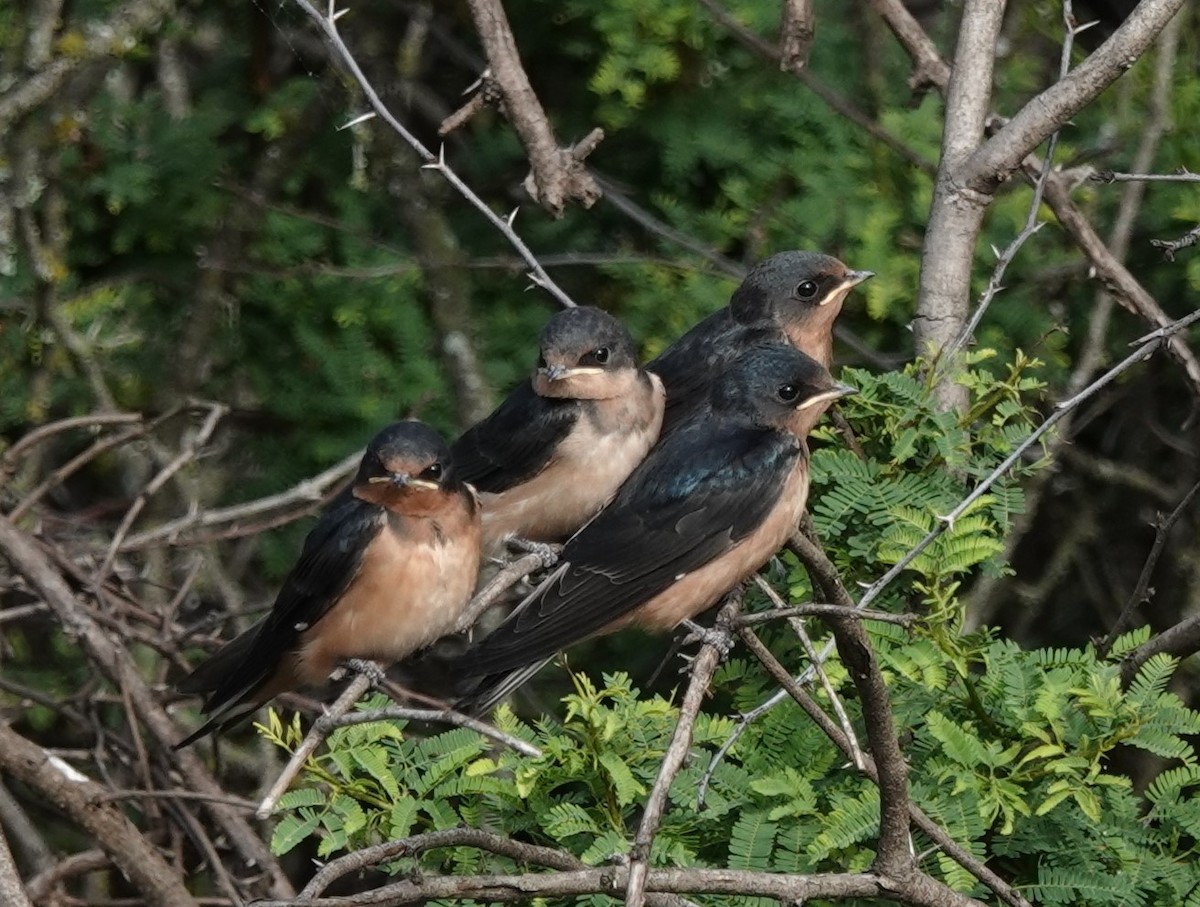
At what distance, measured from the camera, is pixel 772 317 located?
18.9 ft

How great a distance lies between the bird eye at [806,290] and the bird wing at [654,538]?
0.80 meters

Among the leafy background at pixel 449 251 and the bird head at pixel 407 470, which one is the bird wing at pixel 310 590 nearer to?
the bird head at pixel 407 470

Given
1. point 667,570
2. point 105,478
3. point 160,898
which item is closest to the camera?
point 667,570

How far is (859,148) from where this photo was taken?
23.5ft

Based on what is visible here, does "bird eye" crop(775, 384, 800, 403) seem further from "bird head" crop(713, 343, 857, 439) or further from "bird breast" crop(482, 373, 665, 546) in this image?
"bird breast" crop(482, 373, 665, 546)

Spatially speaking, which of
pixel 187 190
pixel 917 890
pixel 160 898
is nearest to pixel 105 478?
pixel 187 190

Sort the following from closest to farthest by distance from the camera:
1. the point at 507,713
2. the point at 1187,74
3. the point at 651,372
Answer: the point at 507,713 < the point at 651,372 < the point at 1187,74

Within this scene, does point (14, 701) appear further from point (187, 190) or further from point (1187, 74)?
point (1187, 74)

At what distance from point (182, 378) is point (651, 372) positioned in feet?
7.65

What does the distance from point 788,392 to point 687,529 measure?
1.50 ft

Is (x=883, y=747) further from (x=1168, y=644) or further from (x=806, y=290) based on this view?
(x=806, y=290)

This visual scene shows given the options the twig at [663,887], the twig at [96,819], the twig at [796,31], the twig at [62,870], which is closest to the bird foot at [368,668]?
the twig at [96,819]

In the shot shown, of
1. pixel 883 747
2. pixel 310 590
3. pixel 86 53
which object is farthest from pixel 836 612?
pixel 86 53

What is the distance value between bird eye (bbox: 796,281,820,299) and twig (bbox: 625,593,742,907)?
77.4 inches
